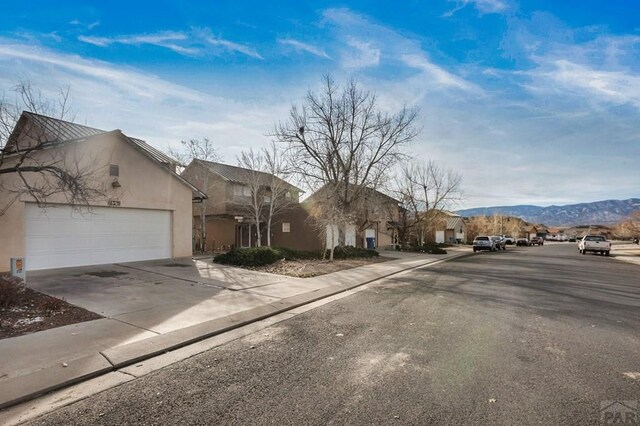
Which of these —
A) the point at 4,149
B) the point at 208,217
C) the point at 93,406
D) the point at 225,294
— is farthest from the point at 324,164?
the point at 93,406

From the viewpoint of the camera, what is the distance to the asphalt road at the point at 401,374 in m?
3.59

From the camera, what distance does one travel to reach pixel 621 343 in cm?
577

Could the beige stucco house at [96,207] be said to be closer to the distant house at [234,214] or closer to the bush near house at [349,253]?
the bush near house at [349,253]

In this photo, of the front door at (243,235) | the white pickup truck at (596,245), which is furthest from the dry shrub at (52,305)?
the white pickup truck at (596,245)

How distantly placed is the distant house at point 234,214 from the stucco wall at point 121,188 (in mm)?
11540

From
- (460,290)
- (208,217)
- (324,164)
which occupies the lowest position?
(460,290)

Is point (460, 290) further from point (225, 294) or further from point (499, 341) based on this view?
point (225, 294)

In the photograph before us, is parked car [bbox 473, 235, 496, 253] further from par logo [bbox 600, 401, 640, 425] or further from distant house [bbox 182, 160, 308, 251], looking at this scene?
par logo [bbox 600, 401, 640, 425]

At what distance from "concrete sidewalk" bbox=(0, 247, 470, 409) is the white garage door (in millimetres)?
3747

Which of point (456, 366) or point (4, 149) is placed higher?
point (4, 149)

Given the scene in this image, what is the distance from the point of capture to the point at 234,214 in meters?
29.9

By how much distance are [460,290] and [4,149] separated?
41.5 ft

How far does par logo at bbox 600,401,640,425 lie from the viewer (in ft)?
11.2

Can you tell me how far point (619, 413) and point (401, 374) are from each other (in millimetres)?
2168
